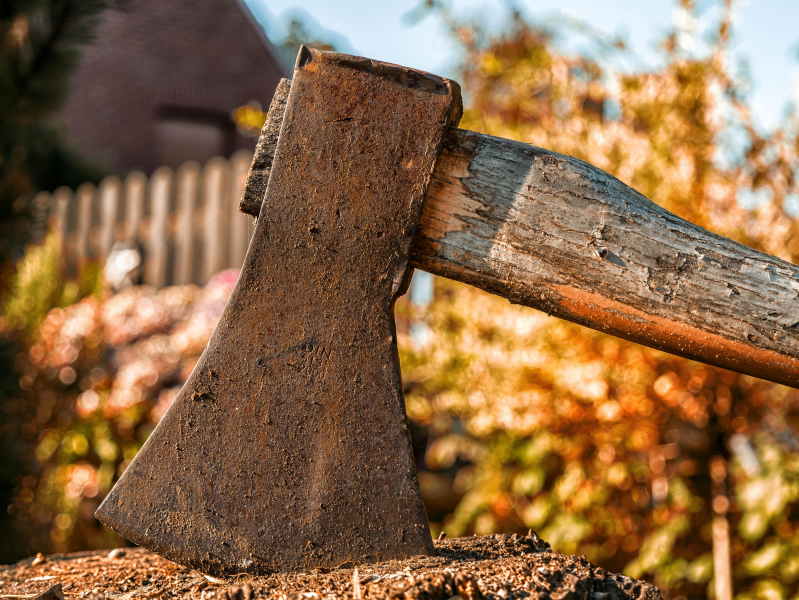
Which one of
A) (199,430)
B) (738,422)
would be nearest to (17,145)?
(199,430)

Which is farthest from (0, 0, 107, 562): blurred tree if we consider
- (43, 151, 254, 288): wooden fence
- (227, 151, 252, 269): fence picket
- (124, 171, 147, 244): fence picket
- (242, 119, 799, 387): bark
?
(124, 171, 147, 244): fence picket

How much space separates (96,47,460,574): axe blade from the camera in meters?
0.92

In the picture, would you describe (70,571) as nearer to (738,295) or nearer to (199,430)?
(199,430)

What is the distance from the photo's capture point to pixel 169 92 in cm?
1052

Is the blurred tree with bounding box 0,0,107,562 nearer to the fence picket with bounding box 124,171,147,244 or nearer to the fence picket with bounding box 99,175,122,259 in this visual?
the fence picket with bounding box 124,171,147,244

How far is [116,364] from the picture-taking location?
13.7 ft

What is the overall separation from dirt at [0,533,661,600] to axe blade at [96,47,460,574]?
0.04 metres

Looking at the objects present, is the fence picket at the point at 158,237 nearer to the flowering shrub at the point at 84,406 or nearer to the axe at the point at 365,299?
the flowering shrub at the point at 84,406

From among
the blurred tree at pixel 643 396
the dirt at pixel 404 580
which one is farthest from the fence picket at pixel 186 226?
the dirt at pixel 404 580

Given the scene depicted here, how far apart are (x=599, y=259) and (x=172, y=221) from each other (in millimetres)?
5958

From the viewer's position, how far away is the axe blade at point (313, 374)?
0.92m

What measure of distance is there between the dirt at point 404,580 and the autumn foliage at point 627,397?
3.65 ft

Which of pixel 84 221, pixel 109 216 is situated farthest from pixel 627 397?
pixel 84 221

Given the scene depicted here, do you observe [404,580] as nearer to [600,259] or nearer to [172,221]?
[600,259]
